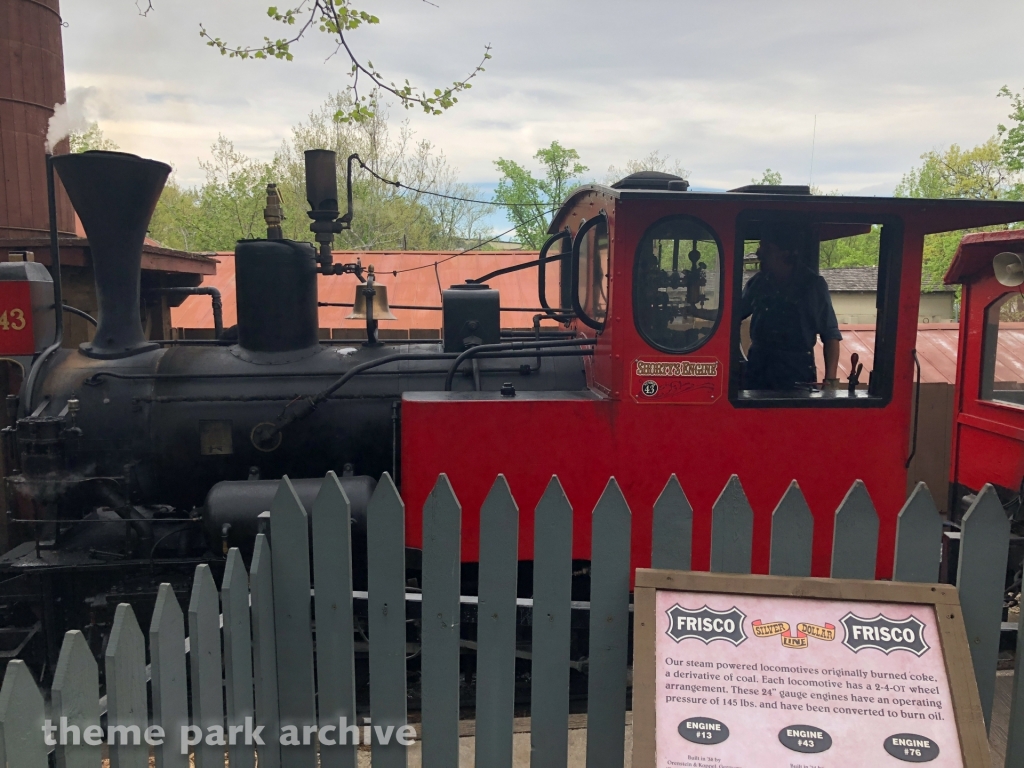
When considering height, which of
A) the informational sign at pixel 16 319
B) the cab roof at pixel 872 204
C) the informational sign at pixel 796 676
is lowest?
the informational sign at pixel 796 676

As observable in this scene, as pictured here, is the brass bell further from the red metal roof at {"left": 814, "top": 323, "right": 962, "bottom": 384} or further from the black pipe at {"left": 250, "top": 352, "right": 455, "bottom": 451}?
the red metal roof at {"left": 814, "top": 323, "right": 962, "bottom": 384}

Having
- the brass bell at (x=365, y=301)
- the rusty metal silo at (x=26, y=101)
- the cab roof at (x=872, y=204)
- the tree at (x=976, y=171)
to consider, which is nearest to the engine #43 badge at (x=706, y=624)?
the cab roof at (x=872, y=204)

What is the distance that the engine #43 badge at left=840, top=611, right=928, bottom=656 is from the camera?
179 centimetres

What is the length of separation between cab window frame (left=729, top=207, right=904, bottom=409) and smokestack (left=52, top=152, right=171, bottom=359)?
11.0 feet

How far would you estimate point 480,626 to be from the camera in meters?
2.17

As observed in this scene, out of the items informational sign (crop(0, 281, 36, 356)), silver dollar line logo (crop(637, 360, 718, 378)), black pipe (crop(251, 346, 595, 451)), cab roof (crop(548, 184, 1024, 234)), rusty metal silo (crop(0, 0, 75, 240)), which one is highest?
rusty metal silo (crop(0, 0, 75, 240))

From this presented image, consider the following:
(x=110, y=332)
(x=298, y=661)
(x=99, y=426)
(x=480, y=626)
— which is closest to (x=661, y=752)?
(x=480, y=626)

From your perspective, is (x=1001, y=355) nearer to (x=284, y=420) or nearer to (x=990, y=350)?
(x=990, y=350)

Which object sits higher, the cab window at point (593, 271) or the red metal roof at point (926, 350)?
the cab window at point (593, 271)

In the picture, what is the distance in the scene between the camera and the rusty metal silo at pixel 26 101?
5777 millimetres

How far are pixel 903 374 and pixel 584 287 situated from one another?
185cm

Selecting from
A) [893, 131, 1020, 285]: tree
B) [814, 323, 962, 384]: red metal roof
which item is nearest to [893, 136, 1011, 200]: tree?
[893, 131, 1020, 285]: tree

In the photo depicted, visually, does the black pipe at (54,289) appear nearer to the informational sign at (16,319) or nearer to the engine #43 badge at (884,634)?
the informational sign at (16,319)

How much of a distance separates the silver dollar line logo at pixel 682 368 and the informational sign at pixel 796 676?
1.88 metres
